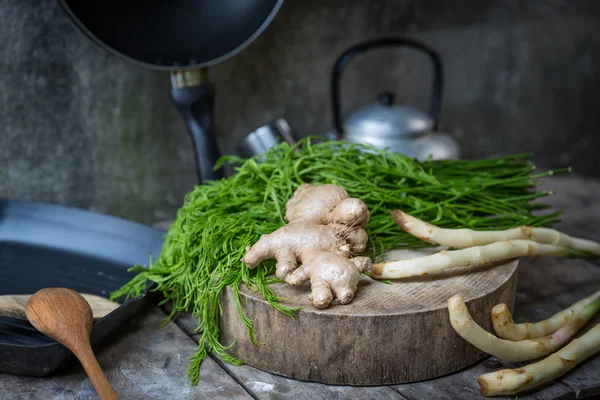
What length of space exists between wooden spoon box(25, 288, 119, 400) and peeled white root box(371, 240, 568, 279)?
0.41m

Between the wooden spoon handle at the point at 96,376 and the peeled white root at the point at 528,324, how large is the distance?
0.53 meters

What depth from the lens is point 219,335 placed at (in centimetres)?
100

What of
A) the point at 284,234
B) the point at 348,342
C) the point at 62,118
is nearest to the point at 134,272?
the point at 284,234

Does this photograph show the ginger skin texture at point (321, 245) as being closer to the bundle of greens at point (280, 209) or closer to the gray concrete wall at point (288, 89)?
the bundle of greens at point (280, 209)

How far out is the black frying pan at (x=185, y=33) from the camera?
1.38 m

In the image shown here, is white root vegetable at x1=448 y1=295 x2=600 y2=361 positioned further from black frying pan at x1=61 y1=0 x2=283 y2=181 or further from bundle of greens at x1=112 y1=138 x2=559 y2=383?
black frying pan at x1=61 y1=0 x2=283 y2=181

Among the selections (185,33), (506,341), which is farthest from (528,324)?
(185,33)

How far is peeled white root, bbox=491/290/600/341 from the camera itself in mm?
919

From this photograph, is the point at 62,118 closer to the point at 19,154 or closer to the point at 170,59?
the point at 19,154

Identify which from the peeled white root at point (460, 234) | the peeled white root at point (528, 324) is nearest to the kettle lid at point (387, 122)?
the peeled white root at point (460, 234)

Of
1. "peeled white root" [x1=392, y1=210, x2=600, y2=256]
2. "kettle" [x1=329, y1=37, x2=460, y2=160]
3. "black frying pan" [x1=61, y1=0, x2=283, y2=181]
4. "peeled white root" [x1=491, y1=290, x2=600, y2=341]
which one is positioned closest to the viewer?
"peeled white root" [x1=491, y1=290, x2=600, y2=341]

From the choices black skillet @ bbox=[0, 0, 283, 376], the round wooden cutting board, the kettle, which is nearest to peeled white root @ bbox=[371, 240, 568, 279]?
the round wooden cutting board

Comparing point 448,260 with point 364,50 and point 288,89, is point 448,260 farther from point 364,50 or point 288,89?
point 288,89

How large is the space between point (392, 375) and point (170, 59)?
2.77 feet
